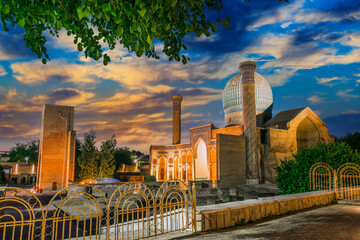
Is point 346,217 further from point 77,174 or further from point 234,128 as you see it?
point 77,174

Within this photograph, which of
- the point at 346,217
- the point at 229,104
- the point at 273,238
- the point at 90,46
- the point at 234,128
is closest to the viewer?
the point at 90,46

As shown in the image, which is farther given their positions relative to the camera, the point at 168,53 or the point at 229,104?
the point at 229,104

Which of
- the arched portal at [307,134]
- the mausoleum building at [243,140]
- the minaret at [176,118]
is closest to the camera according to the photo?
the mausoleum building at [243,140]

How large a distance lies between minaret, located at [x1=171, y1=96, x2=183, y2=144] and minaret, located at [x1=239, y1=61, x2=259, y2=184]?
9786mm

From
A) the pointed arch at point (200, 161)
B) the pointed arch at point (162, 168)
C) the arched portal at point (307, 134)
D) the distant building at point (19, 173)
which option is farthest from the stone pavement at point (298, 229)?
the distant building at point (19, 173)

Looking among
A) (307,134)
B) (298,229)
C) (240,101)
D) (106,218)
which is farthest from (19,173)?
(298,229)

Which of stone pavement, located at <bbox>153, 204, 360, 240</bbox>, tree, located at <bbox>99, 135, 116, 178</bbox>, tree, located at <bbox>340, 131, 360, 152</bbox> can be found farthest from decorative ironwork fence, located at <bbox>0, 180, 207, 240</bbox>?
tree, located at <bbox>340, 131, 360, 152</bbox>

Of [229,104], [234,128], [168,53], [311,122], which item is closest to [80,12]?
[168,53]

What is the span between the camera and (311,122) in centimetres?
2245

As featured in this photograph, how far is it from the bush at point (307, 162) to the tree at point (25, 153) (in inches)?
1319

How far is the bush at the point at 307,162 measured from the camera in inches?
412

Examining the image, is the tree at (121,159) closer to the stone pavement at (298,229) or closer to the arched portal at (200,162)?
the arched portal at (200,162)

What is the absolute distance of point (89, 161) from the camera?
22672 millimetres

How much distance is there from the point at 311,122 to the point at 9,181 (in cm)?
3009
